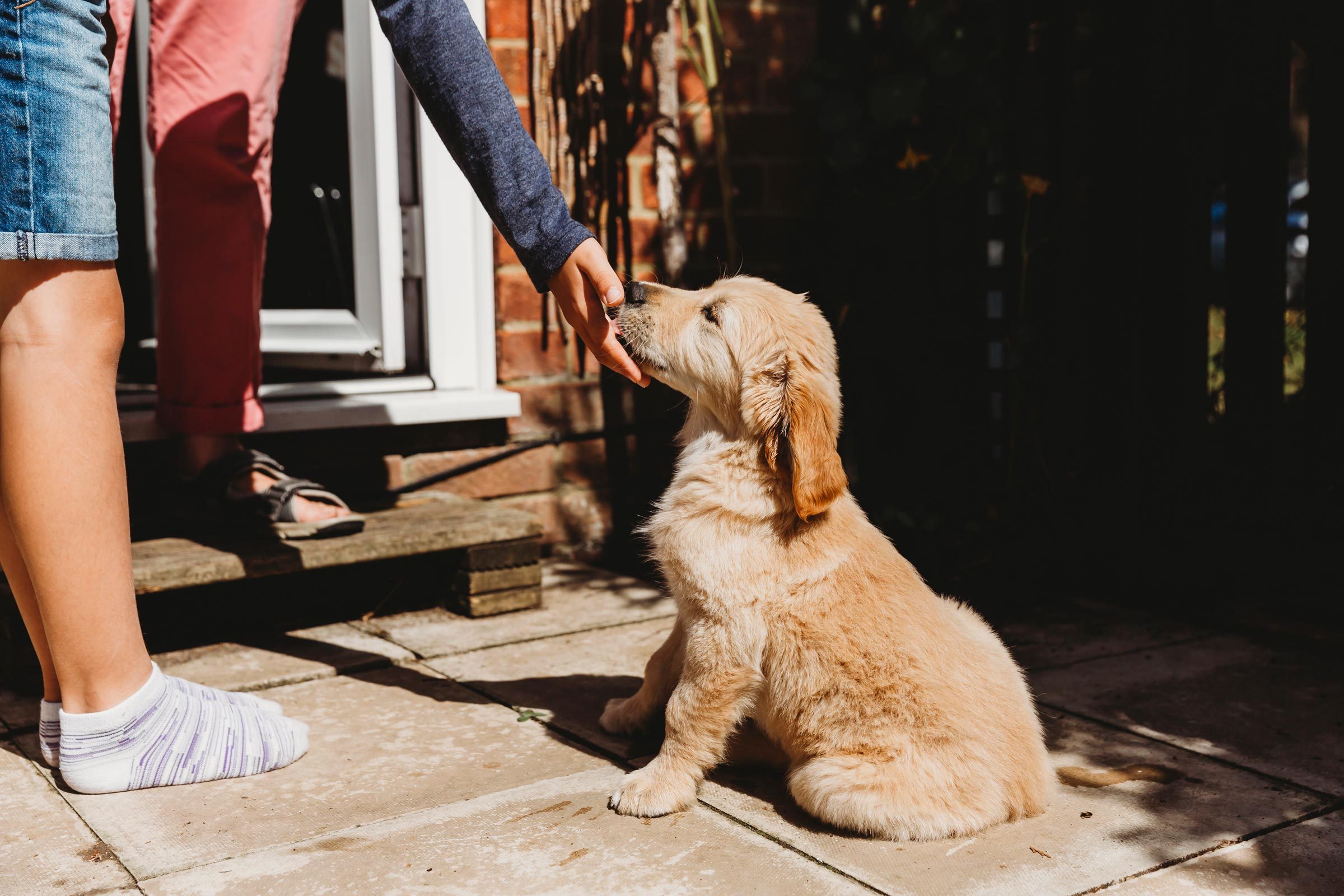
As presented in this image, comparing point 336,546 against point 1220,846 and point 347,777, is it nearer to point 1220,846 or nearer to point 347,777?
point 347,777

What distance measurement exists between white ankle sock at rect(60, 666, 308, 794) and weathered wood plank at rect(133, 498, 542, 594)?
2.16ft

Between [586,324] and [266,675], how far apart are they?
4.68 ft

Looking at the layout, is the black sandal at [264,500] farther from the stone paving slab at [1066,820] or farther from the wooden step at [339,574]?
the stone paving slab at [1066,820]

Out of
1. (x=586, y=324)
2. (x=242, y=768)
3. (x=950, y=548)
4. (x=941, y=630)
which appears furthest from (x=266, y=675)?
(x=950, y=548)

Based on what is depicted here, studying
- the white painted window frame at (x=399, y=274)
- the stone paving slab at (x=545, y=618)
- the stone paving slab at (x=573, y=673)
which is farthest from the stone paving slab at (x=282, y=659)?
the white painted window frame at (x=399, y=274)

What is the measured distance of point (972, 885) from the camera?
2082mm

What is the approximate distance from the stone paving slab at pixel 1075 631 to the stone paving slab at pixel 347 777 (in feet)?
4.95

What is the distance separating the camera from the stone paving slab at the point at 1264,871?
207 centimetres

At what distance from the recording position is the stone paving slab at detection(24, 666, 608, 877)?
2.26 m

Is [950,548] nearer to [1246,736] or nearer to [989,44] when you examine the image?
[1246,736]

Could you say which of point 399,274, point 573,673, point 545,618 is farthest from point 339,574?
Answer: point 399,274

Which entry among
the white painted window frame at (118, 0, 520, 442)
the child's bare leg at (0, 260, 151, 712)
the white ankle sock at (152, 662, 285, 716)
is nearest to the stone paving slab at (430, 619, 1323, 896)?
the white ankle sock at (152, 662, 285, 716)

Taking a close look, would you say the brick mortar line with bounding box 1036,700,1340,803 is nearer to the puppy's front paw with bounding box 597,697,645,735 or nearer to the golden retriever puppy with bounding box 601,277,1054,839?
the golden retriever puppy with bounding box 601,277,1054,839

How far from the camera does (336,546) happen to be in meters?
3.43
